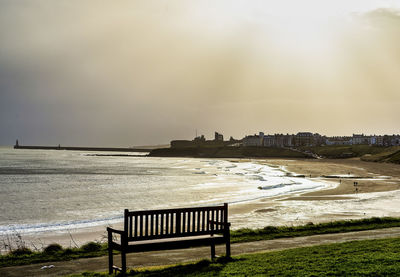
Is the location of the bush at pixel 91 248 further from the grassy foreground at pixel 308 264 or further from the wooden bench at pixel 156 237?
the grassy foreground at pixel 308 264

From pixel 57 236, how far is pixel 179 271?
40.4 ft

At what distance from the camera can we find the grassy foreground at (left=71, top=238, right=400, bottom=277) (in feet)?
26.3

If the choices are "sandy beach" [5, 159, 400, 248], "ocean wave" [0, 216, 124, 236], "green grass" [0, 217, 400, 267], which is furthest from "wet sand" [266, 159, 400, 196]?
"green grass" [0, 217, 400, 267]

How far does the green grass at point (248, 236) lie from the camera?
11281 millimetres

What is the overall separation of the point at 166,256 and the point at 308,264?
3725mm

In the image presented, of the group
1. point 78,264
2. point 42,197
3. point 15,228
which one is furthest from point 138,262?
Result: point 42,197

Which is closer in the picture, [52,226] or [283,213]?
[52,226]

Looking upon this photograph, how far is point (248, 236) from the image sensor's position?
14.0 m

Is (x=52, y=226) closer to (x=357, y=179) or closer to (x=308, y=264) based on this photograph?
(x=308, y=264)

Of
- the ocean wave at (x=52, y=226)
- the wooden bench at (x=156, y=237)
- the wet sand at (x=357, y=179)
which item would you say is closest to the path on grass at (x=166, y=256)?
the wooden bench at (x=156, y=237)

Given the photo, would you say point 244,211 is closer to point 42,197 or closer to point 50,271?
point 50,271

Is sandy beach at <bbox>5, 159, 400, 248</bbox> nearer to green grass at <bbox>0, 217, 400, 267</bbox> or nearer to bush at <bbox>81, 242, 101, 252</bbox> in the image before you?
bush at <bbox>81, 242, 101, 252</bbox>

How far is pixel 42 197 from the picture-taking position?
40.2m

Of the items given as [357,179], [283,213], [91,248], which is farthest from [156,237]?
[357,179]
